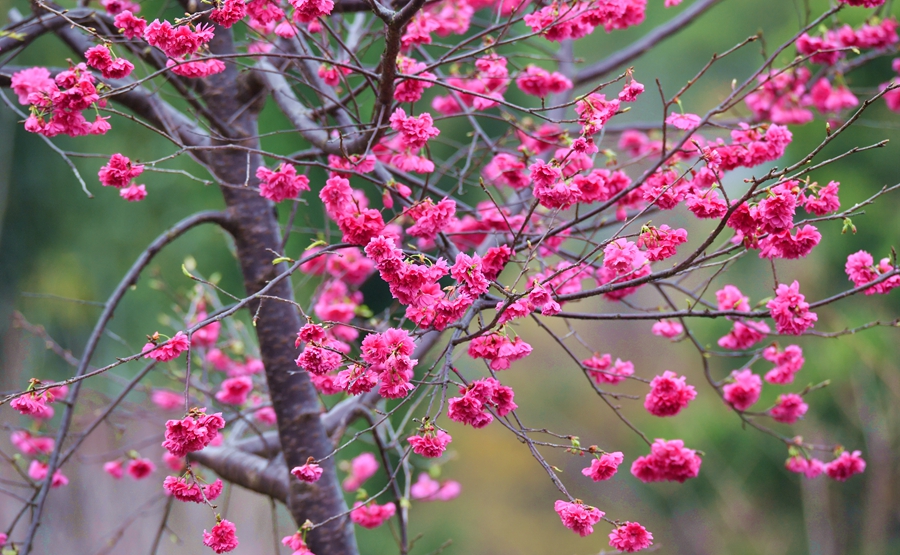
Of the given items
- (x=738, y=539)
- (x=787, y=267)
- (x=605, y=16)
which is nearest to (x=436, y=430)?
(x=605, y=16)

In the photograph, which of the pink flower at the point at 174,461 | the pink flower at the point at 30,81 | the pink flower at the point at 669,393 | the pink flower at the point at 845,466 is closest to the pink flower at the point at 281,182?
the pink flower at the point at 30,81

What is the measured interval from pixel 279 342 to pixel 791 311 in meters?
1.35

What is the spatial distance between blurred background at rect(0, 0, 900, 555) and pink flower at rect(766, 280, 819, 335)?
1190mm

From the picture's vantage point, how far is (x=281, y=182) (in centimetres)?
167

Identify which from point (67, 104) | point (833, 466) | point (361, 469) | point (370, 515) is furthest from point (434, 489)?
point (67, 104)

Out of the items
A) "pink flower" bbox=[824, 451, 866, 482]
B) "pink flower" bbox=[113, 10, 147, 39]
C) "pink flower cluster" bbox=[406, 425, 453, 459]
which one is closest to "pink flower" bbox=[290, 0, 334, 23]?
"pink flower" bbox=[113, 10, 147, 39]

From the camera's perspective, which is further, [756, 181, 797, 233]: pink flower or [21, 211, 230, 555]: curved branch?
[21, 211, 230, 555]: curved branch

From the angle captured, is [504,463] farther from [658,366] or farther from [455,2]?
[455,2]

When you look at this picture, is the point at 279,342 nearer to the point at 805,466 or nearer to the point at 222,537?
the point at 222,537

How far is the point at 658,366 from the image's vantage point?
11523 mm

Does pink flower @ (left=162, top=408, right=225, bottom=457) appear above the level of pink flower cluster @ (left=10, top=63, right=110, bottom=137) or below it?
below

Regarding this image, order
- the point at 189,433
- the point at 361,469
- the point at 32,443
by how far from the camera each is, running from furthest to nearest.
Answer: the point at 361,469 → the point at 32,443 → the point at 189,433

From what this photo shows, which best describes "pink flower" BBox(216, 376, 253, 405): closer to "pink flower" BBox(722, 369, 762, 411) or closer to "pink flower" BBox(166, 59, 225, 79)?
"pink flower" BBox(166, 59, 225, 79)

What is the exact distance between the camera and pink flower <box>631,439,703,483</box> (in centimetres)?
171
